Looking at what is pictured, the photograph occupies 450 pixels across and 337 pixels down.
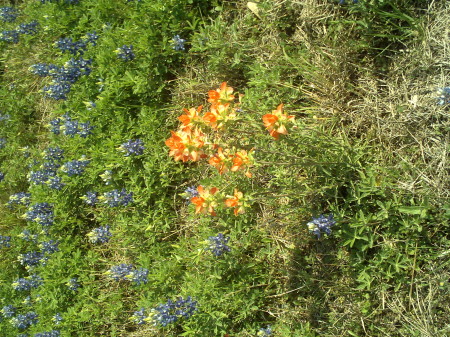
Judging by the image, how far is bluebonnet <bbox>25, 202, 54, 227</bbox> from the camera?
13.6 feet

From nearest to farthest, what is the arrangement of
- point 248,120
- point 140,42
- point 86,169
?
point 248,120 → point 140,42 → point 86,169

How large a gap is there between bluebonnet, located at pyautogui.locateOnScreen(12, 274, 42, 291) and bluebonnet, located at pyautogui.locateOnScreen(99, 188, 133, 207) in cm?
121

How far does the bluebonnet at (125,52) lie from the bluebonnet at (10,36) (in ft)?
6.13

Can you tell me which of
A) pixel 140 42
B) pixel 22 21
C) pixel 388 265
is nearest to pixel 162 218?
pixel 140 42

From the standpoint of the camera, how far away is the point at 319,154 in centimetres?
288

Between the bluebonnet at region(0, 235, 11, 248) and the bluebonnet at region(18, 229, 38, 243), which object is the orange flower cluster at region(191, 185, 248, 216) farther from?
the bluebonnet at region(0, 235, 11, 248)

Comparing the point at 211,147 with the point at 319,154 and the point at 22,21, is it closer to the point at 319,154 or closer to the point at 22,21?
the point at 319,154

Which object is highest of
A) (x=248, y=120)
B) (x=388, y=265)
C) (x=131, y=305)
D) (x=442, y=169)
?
(x=248, y=120)

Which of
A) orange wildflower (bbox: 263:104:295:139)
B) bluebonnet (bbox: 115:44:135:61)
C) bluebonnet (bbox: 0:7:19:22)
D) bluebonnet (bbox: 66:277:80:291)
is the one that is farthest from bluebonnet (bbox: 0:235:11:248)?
orange wildflower (bbox: 263:104:295:139)

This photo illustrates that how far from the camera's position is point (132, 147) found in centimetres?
365

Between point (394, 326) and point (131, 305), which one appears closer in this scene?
point (394, 326)

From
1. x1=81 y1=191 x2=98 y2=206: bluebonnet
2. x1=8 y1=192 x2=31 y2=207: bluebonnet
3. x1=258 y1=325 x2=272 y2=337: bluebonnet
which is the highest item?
x1=81 y1=191 x2=98 y2=206: bluebonnet

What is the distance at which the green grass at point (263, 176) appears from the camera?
9.10ft

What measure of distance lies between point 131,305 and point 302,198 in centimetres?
191
